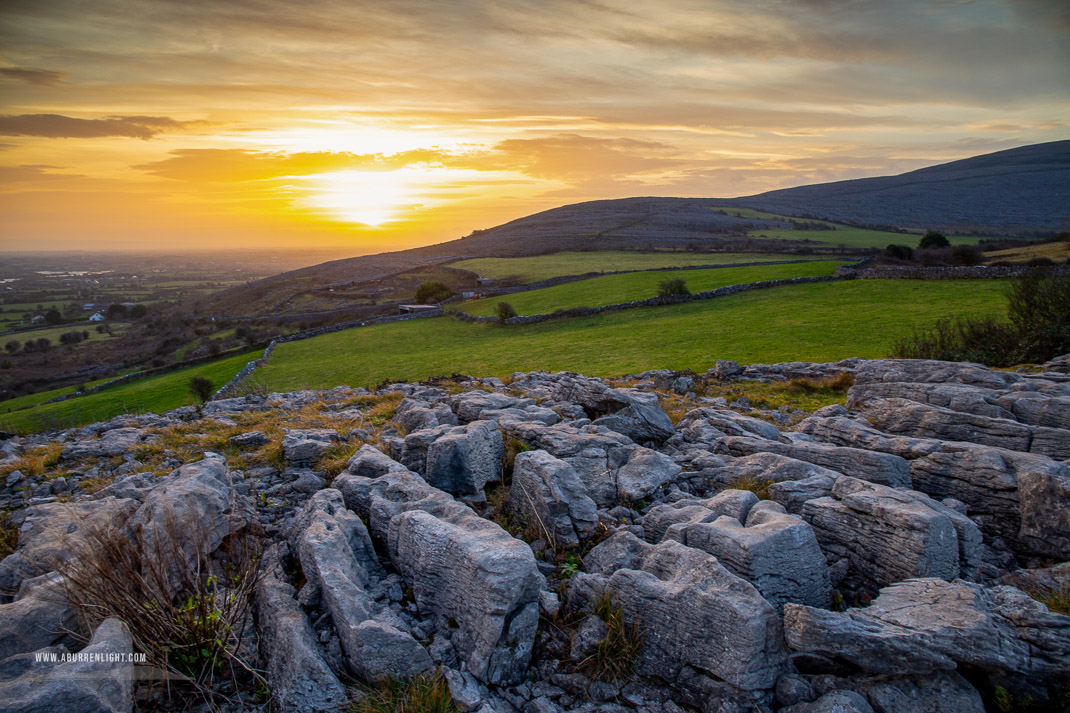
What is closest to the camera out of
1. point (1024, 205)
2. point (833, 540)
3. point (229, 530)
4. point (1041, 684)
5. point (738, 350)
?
point (1041, 684)

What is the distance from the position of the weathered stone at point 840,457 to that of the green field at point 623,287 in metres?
37.7

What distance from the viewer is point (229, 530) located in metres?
7.44

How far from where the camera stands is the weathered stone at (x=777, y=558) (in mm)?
6070

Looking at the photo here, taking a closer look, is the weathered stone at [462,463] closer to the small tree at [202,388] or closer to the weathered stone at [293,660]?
the weathered stone at [293,660]

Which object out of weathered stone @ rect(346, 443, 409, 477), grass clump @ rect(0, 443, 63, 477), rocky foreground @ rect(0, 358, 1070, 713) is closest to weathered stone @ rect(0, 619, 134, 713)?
rocky foreground @ rect(0, 358, 1070, 713)

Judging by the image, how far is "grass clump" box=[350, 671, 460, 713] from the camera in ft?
16.9

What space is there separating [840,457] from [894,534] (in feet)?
9.42

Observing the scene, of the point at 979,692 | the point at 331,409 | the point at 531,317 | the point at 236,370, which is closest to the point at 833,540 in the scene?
the point at 979,692

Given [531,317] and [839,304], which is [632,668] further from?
[531,317]

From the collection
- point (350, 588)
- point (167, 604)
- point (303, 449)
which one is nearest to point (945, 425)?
point (350, 588)

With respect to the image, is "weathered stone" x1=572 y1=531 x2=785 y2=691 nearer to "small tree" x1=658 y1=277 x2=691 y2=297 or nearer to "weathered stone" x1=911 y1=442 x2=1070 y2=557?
"weathered stone" x1=911 y1=442 x2=1070 y2=557

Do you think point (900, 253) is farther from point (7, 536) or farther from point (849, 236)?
point (7, 536)

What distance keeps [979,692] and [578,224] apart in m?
148

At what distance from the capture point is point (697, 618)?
5.55m
